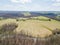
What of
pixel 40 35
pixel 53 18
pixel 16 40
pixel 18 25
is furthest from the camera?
pixel 53 18

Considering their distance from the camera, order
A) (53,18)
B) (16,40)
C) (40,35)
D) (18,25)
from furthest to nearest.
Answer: (53,18)
(18,25)
(40,35)
(16,40)

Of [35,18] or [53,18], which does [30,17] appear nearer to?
[35,18]

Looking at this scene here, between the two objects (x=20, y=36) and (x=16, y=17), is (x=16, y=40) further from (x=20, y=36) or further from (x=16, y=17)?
(x=16, y=17)

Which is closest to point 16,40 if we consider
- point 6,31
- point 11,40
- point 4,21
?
point 11,40

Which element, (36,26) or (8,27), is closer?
(8,27)

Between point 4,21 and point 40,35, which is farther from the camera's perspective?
point 4,21

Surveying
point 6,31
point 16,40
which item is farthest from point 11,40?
point 6,31

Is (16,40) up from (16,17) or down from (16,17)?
down
